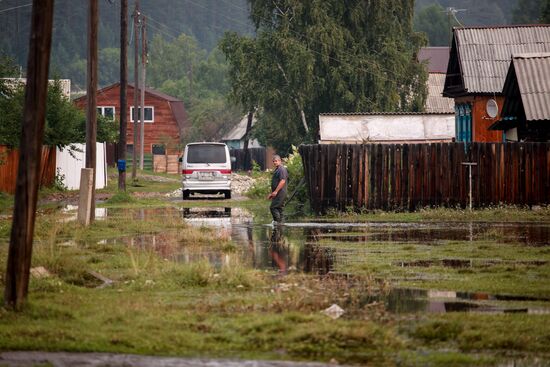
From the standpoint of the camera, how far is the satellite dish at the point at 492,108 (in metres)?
44.4

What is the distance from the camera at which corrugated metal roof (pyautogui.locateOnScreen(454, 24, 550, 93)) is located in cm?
4475

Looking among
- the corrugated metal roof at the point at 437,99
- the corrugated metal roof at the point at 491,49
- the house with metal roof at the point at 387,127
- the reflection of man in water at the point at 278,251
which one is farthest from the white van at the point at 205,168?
the corrugated metal roof at the point at 437,99

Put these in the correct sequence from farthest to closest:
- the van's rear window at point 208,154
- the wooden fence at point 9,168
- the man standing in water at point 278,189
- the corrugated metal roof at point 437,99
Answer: the corrugated metal roof at point 437,99
the van's rear window at point 208,154
the wooden fence at point 9,168
the man standing in water at point 278,189

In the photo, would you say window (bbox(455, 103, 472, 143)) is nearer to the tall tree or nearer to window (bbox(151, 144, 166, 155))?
window (bbox(151, 144, 166, 155))

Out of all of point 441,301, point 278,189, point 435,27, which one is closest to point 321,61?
point 278,189

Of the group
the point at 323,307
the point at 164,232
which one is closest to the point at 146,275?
Result: the point at 323,307

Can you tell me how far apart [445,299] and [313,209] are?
58.3 ft

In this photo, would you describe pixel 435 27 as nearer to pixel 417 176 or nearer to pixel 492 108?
pixel 492 108

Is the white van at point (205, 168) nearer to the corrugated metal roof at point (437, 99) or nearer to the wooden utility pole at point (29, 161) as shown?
the wooden utility pole at point (29, 161)

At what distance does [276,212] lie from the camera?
27.5 m

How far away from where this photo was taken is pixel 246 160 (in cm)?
8712

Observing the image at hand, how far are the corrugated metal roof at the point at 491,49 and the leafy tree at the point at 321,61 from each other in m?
16.9

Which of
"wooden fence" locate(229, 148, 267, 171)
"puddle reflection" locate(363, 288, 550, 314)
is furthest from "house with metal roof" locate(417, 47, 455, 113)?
"puddle reflection" locate(363, 288, 550, 314)

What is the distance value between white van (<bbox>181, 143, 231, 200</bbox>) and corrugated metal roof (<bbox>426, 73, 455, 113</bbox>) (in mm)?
31500
